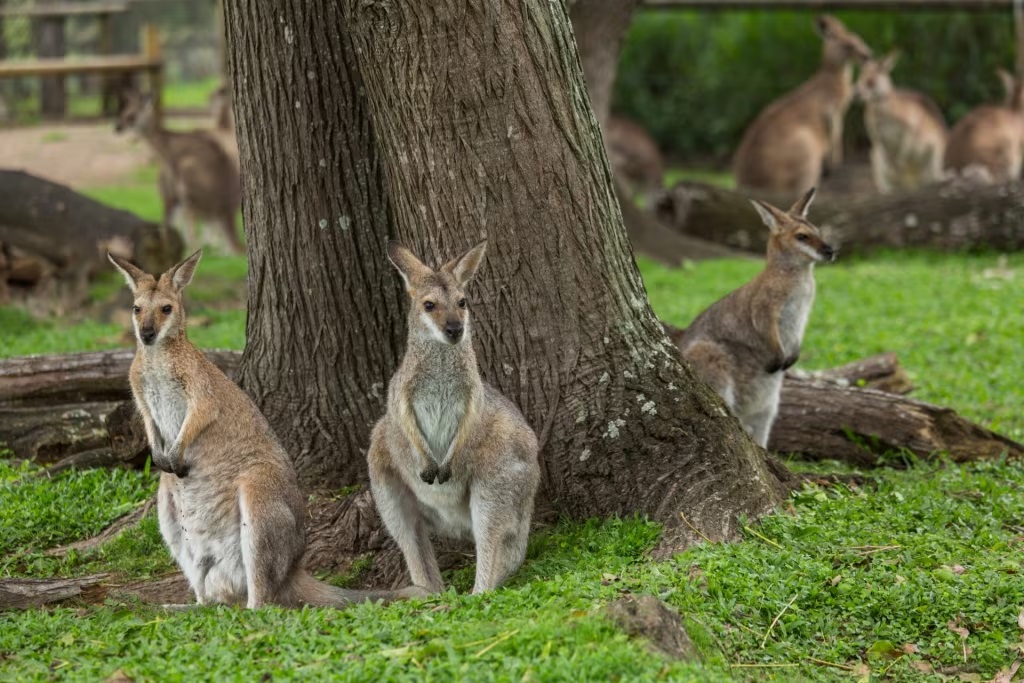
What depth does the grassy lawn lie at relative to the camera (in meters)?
4.58

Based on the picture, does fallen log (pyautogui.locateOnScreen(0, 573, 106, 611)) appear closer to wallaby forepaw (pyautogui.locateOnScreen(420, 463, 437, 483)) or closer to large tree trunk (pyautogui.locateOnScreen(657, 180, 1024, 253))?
wallaby forepaw (pyautogui.locateOnScreen(420, 463, 437, 483))

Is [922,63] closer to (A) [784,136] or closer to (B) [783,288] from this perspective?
(A) [784,136]

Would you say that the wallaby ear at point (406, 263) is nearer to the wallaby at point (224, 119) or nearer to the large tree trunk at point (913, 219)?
the large tree trunk at point (913, 219)

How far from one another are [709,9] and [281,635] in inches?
679

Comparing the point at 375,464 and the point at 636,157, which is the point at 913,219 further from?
the point at 375,464

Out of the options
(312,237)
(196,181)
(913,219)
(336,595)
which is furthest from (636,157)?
(336,595)

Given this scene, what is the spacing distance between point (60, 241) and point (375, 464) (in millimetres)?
6397

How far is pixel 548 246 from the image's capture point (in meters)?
6.03

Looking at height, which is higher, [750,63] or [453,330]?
[750,63]

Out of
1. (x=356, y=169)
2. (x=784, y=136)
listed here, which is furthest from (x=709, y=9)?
(x=356, y=169)

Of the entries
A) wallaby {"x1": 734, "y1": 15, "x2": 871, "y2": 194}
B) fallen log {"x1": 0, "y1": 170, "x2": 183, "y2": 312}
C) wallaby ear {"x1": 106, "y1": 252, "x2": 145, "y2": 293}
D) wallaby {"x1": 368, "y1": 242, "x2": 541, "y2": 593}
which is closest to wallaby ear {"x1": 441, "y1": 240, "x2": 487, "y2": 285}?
wallaby {"x1": 368, "y1": 242, "x2": 541, "y2": 593}

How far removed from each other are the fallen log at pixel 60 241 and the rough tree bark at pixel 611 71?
12.8 feet

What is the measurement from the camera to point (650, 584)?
5199 mm

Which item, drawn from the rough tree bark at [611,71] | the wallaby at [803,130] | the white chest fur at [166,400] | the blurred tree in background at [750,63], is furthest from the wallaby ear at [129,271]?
the blurred tree in background at [750,63]
